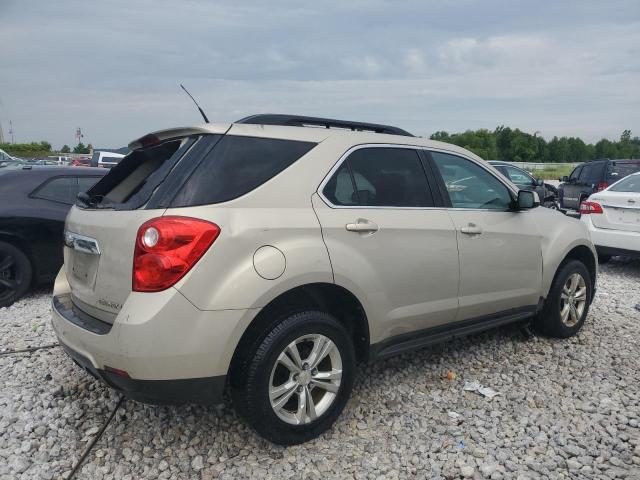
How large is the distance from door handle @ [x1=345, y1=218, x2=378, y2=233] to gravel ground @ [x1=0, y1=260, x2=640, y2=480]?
1.18 metres

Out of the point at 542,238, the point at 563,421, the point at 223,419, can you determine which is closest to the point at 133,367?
the point at 223,419

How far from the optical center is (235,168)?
8.93 feet

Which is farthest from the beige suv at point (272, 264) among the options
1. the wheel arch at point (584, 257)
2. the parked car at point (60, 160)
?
the parked car at point (60, 160)

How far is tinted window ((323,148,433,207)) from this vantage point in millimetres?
3080

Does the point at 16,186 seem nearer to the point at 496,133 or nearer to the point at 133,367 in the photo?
the point at 133,367

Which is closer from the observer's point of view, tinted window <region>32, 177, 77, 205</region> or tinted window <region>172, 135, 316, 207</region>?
tinted window <region>172, 135, 316, 207</region>

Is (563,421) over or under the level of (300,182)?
under

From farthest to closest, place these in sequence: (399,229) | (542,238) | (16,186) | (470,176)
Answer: (16,186) < (542,238) < (470,176) < (399,229)

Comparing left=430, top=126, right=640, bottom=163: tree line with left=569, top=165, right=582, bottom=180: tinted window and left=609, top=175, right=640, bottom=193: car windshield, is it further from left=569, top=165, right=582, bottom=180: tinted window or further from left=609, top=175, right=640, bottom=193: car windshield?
left=609, top=175, right=640, bottom=193: car windshield

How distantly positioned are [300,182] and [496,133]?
9459cm

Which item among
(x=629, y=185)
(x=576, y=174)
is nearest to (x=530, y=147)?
(x=576, y=174)

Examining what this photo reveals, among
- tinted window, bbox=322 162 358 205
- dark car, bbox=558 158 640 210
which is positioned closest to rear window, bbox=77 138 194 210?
tinted window, bbox=322 162 358 205

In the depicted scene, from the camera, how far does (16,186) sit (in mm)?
5602

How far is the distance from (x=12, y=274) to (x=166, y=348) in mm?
3934
